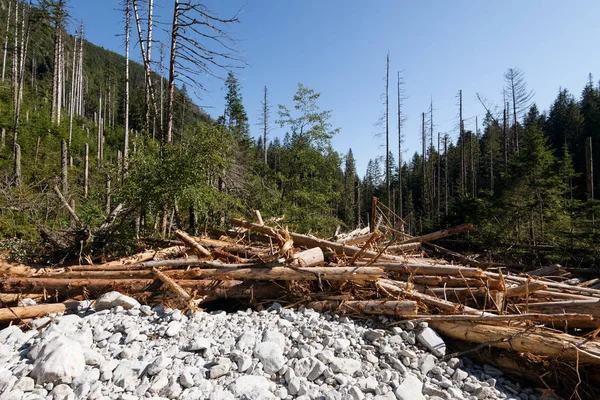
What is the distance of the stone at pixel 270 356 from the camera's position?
2348 mm

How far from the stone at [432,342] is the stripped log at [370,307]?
10.4 inches

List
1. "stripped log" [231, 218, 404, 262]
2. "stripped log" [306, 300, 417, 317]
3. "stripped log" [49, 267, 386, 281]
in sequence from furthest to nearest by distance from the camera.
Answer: "stripped log" [231, 218, 404, 262] → "stripped log" [49, 267, 386, 281] → "stripped log" [306, 300, 417, 317]

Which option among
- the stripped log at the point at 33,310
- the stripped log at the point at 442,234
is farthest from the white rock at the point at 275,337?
the stripped log at the point at 442,234

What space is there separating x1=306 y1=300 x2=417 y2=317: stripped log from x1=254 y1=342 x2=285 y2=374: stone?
1.04m

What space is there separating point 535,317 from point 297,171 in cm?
1217

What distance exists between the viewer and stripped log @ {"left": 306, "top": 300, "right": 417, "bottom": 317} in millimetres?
3084

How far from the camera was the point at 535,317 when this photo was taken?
2.72 metres

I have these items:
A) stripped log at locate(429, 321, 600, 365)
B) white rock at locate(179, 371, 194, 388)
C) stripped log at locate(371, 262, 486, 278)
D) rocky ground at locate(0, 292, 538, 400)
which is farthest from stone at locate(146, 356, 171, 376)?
stripped log at locate(371, 262, 486, 278)

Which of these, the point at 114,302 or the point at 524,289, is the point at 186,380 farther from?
the point at 524,289

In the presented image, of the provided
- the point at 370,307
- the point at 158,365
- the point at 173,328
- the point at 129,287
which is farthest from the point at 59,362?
the point at 370,307

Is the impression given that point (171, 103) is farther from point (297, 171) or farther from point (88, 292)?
point (297, 171)

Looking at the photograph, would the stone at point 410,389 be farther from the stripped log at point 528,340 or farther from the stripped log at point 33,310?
the stripped log at point 33,310

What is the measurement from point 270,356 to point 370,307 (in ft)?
4.36

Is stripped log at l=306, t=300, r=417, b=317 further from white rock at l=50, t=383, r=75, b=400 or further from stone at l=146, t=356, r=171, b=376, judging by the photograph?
white rock at l=50, t=383, r=75, b=400
